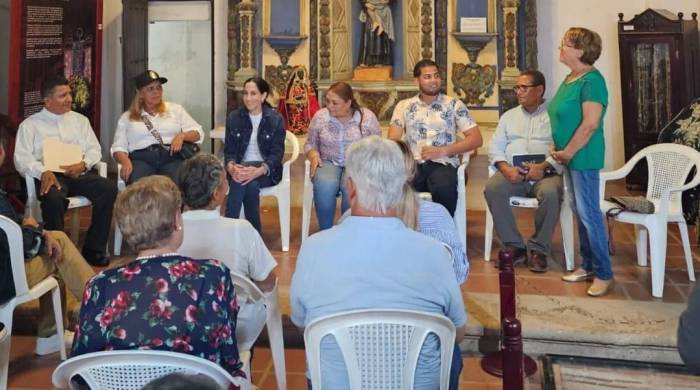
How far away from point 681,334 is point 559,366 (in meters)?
1.45

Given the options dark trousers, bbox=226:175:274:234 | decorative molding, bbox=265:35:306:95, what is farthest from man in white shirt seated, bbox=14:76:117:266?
decorative molding, bbox=265:35:306:95

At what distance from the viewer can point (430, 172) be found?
416cm

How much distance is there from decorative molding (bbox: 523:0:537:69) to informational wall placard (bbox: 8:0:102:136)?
3.88 m

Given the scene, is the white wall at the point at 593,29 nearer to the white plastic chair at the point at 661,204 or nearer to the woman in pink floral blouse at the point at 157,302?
the white plastic chair at the point at 661,204

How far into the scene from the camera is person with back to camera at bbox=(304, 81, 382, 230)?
4266 millimetres

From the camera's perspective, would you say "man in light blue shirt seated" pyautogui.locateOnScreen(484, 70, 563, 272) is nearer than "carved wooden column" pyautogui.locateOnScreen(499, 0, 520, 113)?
Yes

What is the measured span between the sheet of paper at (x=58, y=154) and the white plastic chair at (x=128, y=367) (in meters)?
2.86

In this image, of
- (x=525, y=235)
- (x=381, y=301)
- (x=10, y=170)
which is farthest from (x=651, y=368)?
(x=10, y=170)

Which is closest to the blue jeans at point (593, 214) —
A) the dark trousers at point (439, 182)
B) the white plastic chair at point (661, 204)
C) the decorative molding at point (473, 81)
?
the white plastic chair at point (661, 204)

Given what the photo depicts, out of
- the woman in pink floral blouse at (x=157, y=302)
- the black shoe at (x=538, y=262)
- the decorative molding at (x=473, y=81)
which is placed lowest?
the black shoe at (x=538, y=262)

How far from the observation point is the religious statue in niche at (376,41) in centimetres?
652

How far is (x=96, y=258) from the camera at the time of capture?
4129 millimetres

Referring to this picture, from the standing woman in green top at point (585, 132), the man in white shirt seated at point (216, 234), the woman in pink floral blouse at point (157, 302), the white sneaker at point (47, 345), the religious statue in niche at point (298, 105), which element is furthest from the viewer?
the religious statue in niche at point (298, 105)

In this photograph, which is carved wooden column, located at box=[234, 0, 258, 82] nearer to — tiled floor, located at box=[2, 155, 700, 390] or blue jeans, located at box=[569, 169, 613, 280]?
tiled floor, located at box=[2, 155, 700, 390]
